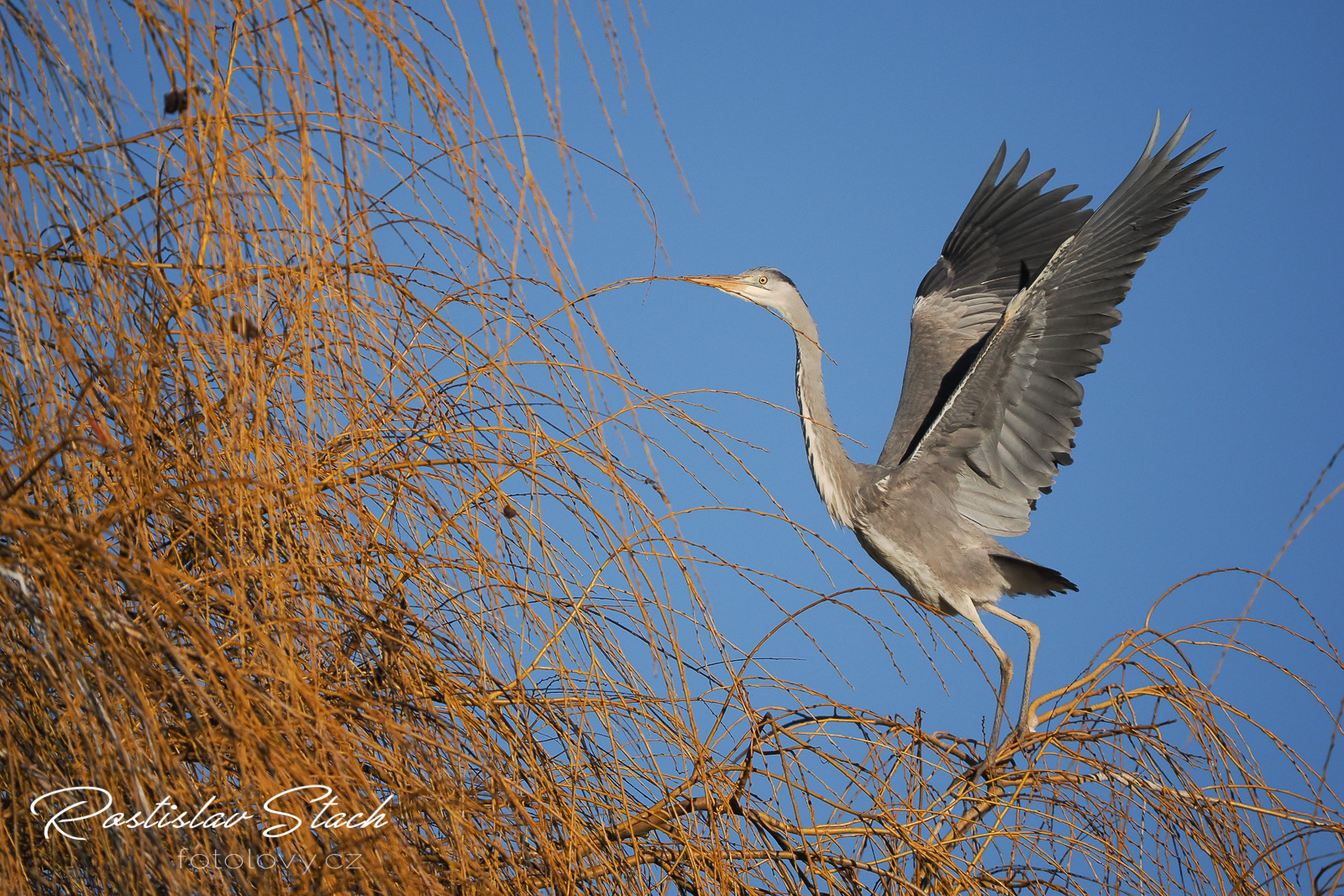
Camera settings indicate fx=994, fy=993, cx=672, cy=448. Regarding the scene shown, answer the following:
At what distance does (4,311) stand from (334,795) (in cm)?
54

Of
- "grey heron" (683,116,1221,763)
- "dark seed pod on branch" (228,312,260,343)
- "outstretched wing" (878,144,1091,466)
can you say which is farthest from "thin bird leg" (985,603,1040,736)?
"dark seed pod on branch" (228,312,260,343)

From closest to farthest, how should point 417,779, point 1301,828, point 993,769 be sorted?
point 417,779
point 1301,828
point 993,769

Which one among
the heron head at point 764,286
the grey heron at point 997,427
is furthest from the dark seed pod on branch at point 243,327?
the heron head at point 764,286

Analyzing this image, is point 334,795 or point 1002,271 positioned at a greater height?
point 1002,271

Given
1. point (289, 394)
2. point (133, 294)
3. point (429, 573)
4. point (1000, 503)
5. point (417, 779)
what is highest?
point (133, 294)

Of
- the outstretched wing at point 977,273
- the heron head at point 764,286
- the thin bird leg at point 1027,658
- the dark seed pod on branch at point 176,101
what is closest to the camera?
the dark seed pod on branch at point 176,101

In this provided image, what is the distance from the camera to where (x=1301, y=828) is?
118 cm

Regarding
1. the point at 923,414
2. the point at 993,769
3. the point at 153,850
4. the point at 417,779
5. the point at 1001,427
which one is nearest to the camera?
the point at 153,850

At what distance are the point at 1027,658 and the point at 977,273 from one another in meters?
1.51

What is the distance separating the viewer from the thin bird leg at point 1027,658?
2162mm

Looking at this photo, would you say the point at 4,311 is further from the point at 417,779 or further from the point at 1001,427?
the point at 1001,427

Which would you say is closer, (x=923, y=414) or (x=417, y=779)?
(x=417, y=779)

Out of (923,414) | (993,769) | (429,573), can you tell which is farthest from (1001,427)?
(429,573)

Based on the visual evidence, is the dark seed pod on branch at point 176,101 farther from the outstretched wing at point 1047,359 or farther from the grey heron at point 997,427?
the outstretched wing at point 1047,359
